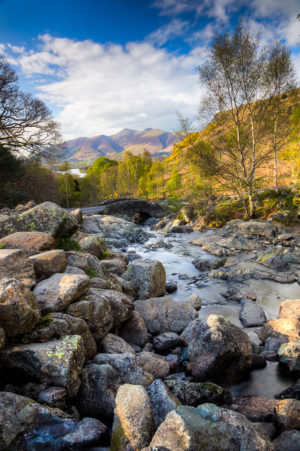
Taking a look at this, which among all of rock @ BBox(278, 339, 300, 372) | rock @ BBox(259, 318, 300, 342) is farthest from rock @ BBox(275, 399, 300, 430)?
rock @ BBox(259, 318, 300, 342)

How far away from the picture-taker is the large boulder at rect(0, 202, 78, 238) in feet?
29.1

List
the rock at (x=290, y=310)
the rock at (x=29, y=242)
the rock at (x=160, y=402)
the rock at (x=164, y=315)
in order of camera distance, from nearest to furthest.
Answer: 1. the rock at (x=160, y=402)
2. the rock at (x=29, y=242)
3. the rock at (x=164, y=315)
4. the rock at (x=290, y=310)

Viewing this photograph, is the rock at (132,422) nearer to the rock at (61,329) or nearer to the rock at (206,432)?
the rock at (206,432)

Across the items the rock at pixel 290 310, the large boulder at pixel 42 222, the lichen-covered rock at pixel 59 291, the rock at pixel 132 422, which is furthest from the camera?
the large boulder at pixel 42 222

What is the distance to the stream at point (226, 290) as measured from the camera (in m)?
5.67

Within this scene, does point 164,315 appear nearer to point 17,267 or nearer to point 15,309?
point 17,267

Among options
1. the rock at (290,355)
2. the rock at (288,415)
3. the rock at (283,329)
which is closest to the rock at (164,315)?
the rock at (283,329)

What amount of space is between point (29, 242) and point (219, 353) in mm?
5705

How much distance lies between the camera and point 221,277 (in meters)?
12.9

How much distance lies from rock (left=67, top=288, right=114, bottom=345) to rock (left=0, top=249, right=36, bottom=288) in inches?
43.0

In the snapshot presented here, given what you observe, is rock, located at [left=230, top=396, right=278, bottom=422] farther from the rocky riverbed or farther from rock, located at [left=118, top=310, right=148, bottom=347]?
rock, located at [left=118, top=310, right=148, bottom=347]

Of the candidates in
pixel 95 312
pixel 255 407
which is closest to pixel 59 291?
pixel 95 312

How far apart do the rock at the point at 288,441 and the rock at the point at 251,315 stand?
4.46 m

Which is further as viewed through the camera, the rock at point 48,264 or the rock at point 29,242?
the rock at point 29,242
